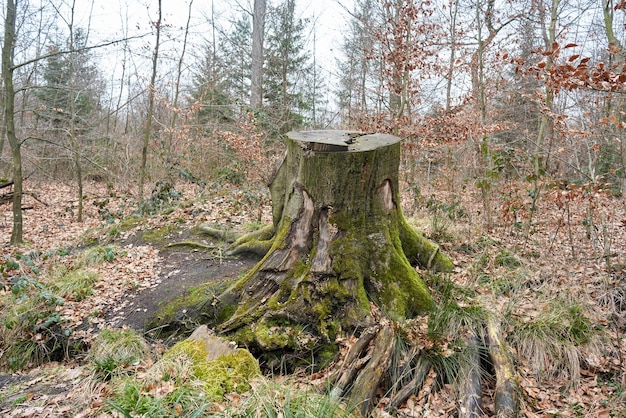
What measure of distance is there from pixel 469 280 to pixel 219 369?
3.16 meters

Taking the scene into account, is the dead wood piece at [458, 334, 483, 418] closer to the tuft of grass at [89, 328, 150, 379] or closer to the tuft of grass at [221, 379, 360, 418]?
the tuft of grass at [221, 379, 360, 418]

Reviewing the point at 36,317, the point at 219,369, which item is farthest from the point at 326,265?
the point at 36,317

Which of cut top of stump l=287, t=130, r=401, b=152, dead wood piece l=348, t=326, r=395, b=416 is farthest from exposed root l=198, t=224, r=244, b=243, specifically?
dead wood piece l=348, t=326, r=395, b=416

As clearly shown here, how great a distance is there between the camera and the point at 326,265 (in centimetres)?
394

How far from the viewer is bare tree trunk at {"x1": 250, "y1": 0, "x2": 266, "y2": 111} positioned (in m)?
13.3

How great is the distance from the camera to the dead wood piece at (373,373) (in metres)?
3.03

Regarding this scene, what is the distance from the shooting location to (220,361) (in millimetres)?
3145

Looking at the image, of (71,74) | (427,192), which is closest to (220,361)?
(427,192)

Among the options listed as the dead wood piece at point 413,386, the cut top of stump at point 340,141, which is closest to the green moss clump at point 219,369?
the dead wood piece at point 413,386

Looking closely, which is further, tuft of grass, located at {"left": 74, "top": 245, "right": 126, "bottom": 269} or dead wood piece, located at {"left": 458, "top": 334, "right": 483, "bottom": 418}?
tuft of grass, located at {"left": 74, "top": 245, "right": 126, "bottom": 269}

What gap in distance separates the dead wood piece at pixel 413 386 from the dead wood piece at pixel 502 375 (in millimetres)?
576

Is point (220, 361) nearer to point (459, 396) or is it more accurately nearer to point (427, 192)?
point (459, 396)

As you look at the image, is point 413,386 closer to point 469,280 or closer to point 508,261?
point 469,280

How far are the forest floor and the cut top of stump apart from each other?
6.37ft
